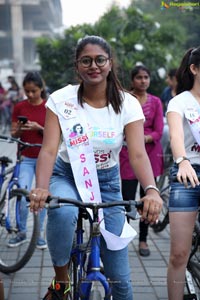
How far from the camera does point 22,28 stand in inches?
1609

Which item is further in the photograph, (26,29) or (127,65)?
(26,29)

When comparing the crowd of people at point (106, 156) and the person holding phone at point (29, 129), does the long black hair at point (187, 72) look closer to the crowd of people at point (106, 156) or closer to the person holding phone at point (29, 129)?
the crowd of people at point (106, 156)

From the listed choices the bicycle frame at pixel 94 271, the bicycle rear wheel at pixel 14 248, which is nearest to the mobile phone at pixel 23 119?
the bicycle rear wheel at pixel 14 248

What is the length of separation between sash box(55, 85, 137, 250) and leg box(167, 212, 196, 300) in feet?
1.54

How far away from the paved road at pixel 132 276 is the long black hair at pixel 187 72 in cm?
174

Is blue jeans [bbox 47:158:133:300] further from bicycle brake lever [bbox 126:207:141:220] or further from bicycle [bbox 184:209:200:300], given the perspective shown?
bicycle [bbox 184:209:200:300]

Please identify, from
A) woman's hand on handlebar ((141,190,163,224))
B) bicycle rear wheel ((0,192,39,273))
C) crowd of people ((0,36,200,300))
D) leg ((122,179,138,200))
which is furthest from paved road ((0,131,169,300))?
woman's hand on handlebar ((141,190,163,224))

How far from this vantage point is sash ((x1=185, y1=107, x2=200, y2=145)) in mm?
2865

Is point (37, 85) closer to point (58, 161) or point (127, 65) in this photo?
point (58, 161)

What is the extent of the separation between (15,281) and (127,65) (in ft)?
36.6

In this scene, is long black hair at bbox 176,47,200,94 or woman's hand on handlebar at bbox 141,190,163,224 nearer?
woman's hand on handlebar at bbox 141,190,163,224

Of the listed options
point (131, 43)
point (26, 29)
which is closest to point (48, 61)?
point (131, 43)

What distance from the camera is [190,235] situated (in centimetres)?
302

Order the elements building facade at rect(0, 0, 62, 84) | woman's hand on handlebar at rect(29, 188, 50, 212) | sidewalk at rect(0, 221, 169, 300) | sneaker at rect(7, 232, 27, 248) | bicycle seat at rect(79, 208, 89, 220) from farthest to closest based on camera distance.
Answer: building facade at rect(0, 0, 62, 84) → sneaker at rect(7, 232, 27, 248) → sidewalk at rect(0, 221, 169, 300) → bicycle seat at rect(79, 208, 89, 220) → woman's hand on handlebar at rect(29, 188, 50, 212)
